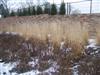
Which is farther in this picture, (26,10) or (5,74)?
(26,10)

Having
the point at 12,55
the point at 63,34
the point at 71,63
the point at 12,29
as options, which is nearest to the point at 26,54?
the point at 12,55

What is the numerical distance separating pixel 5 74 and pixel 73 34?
4702 mm

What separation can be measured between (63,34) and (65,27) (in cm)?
206

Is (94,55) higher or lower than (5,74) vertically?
higher

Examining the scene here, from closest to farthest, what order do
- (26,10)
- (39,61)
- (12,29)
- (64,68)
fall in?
(64,68) → (39,61) → (12,29) → (26,10)

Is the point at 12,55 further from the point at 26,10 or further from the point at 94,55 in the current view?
the point at 26,10

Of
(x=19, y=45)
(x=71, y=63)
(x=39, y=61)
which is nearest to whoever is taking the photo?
(x=71, y=63)

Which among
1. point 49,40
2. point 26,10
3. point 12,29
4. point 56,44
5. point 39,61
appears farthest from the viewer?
point 26,10

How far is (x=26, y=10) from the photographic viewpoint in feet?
123

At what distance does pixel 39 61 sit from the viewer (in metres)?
12.1

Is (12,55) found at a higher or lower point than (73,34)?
lower

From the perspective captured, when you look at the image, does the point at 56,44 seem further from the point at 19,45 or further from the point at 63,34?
the point at 19,45

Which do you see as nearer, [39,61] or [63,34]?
[39,61]

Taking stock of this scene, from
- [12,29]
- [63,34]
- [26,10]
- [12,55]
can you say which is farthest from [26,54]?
[26,10]
